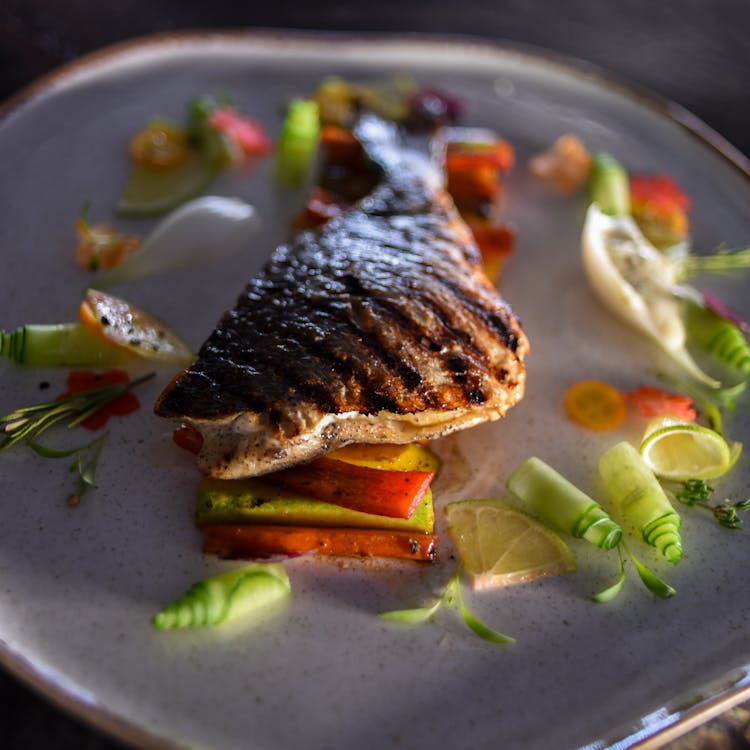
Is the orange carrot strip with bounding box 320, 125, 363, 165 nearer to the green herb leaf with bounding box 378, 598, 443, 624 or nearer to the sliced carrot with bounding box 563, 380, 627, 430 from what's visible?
the sliced carrot with bounding box 563, 380, 627, 430

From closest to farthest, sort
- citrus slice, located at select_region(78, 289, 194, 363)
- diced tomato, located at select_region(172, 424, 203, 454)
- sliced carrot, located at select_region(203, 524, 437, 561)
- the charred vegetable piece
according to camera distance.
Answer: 1. the charred vegetable piece
2. sliced carrot, located at select_region(203, 524, 437, 561)
3. diced tomato, located at select_region(172, 424, 203, 454)
4. citrus slice, located at select_region(78, 289, 194, 363)

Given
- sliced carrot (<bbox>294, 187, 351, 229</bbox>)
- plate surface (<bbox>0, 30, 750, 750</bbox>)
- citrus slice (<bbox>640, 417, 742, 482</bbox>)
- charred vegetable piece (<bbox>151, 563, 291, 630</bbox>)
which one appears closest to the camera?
plate surface (<bbox>0, 30, 750, 750</bbox>)

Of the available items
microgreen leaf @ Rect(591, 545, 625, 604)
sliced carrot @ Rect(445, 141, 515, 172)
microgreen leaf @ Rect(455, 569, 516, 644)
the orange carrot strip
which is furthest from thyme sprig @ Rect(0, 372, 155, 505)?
sliced carrot @ Rect(445, 141, 515, 172)

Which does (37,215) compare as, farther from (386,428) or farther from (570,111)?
(570,111)

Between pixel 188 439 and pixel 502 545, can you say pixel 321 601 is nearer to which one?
pixel 502 545

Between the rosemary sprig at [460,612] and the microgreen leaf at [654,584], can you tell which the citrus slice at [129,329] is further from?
the microgreen leaf at [654,584]

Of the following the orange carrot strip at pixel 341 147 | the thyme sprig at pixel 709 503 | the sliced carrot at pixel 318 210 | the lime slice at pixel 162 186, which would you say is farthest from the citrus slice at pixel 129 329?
the thyme sprig at pixel 709 503

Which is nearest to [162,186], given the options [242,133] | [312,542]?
[242,133]

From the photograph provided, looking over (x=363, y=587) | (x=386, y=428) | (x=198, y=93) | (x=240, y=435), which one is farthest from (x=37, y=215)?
(x=363, y=587)
